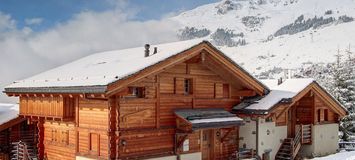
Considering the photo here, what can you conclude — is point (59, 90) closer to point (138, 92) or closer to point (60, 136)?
point (60, 136)

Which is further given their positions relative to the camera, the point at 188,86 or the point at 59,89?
the point at 188,86

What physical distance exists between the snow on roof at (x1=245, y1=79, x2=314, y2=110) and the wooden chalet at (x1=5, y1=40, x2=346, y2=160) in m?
0.06

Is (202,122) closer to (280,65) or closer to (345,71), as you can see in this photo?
(345,71)

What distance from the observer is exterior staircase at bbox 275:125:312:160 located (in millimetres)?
27388

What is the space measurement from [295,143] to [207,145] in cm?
670

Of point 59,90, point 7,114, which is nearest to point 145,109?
point 59,90

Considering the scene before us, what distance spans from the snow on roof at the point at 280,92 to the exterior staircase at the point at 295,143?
2594mm

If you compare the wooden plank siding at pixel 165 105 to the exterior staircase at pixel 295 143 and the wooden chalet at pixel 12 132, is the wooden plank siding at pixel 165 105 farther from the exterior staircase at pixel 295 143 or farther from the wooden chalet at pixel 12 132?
the wooden chalet at pixel 12 132

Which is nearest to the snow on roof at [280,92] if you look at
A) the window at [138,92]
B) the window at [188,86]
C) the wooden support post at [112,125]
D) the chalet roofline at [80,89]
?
the chalet roofline at [80,89]

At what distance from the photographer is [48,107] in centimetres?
2292

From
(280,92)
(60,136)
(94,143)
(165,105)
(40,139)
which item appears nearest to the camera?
(94,143)

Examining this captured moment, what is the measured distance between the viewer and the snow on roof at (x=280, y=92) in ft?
84.3

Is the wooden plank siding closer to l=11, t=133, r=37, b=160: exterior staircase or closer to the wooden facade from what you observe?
the wooden facade

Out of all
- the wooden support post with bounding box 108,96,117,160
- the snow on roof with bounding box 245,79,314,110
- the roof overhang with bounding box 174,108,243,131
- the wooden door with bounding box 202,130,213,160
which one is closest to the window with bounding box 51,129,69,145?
the wooden support post with bounding box 108,96,117,160
